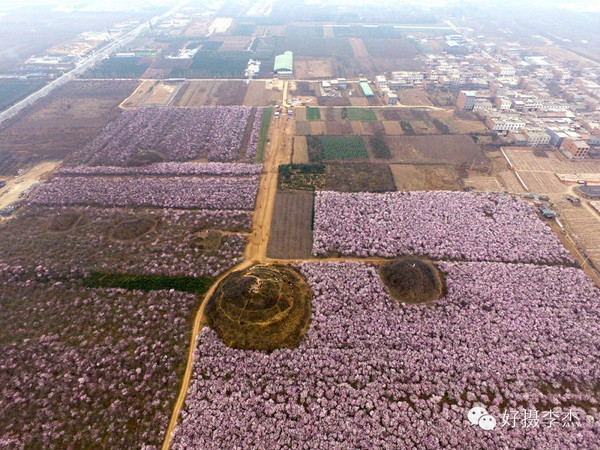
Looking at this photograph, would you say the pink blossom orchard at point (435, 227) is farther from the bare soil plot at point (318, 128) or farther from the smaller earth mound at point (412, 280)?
the bare soil plot at point (318, 128)

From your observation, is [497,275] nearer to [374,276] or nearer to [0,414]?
[374,276]

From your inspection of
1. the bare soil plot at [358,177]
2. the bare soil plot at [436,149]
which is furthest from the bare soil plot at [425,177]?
the bare soil plot at [436,149]

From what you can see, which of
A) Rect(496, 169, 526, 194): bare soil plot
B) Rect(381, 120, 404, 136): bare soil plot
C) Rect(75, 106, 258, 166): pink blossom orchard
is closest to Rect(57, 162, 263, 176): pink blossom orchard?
Rect(75, 106, 258, 166): pink blossom orchard

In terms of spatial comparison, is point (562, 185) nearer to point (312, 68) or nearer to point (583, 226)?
point (583, 226)

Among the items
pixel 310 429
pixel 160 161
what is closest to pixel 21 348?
pixel 310 429

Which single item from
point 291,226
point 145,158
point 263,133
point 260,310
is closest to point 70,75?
point 145,158

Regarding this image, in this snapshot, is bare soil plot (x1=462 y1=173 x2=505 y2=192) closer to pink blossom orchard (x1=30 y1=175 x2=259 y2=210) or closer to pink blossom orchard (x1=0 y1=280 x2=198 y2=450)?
pink blossom orchard (x1=30 y1=175 x2=259 y2=210)
